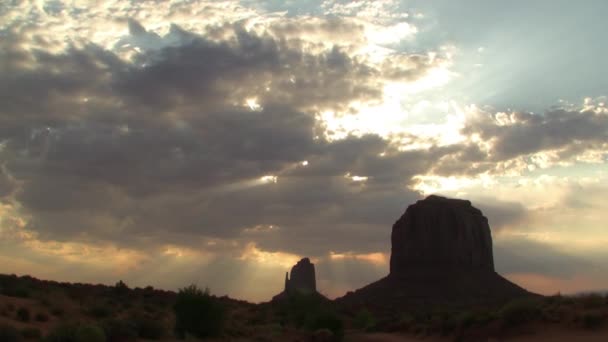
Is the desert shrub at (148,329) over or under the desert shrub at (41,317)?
under

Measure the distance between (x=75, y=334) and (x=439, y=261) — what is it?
108 metres

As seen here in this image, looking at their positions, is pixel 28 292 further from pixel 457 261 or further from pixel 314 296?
pixel 457 261

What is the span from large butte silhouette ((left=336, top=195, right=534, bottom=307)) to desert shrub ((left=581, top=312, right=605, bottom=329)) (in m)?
70.7

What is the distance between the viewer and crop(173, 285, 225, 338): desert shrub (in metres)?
34.5

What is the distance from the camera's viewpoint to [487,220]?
139m

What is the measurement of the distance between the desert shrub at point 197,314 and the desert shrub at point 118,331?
4645mm

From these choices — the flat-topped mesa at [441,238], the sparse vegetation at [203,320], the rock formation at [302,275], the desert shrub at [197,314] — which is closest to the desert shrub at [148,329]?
the sparse vegetation at [203,320]

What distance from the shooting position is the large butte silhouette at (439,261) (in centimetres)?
10350

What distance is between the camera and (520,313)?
2864cm

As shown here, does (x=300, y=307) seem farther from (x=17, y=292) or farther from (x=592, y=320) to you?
(x=592, y=320)

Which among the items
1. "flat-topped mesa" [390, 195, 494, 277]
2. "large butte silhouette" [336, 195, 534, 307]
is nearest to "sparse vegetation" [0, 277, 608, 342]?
"large butte silhouette" [336, 195, 534, 307]

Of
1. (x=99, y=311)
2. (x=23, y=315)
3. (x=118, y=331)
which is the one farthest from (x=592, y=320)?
(x=99, y=311)

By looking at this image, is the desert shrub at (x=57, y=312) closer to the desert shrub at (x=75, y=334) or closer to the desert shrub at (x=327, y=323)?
the desert shrub at (x=75, y=334)

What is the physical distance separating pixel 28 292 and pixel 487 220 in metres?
117
